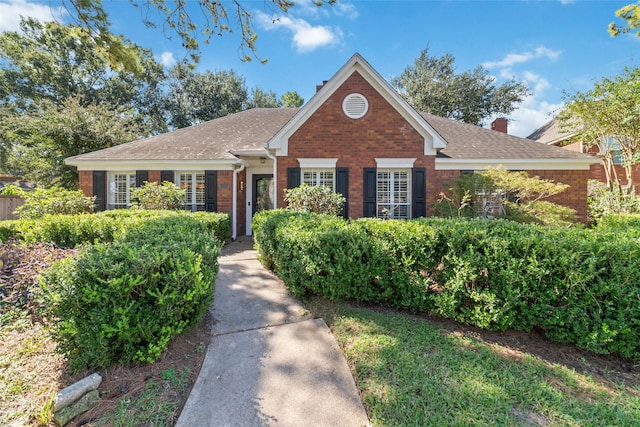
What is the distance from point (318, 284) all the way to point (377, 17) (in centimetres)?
904

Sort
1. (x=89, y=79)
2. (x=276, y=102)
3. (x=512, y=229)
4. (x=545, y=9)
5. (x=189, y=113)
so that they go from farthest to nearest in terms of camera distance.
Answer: (x=276, y=102), (x=189, y=113), (x=89, y=79), (x=545, y=9), (x=512, y=229)

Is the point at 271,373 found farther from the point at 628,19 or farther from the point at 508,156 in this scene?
the point at 628,19

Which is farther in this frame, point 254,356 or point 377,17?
point 377,17

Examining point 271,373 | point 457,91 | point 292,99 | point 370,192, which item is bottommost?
point 271,373

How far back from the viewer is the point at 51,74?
849 inches

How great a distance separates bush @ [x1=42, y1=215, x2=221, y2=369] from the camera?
7.98 feet

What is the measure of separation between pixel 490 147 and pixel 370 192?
5.52 metres

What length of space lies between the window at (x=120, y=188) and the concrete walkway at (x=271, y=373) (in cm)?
884

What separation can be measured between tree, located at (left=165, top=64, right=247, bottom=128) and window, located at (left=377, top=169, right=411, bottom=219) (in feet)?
64.4

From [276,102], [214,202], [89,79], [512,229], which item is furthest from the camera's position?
[276,102]

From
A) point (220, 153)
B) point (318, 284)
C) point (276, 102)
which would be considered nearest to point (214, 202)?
point (220, 153)

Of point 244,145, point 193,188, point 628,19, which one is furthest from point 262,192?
point 628,19

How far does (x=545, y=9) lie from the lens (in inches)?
331

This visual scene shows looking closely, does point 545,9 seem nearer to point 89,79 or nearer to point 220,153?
point 220,153
